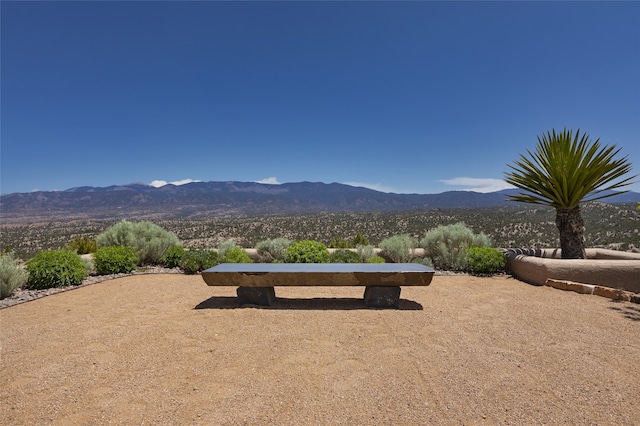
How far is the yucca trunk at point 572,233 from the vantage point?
867 centimetres

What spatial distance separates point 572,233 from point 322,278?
709 cm

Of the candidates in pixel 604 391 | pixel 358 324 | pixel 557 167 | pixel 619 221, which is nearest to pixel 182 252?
pixel 358 324

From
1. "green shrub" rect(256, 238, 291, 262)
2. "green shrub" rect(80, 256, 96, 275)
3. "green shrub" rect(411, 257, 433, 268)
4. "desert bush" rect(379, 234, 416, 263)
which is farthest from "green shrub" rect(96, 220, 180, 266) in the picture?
"green shrub" rect(411, 257, 433, 268)

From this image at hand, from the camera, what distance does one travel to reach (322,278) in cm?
580

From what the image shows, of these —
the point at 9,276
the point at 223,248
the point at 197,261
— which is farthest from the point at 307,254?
the point at 9,276

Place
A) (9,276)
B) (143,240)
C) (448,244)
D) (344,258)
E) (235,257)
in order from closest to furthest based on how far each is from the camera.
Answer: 1. (9,276)
2. (344,258)
3. (235,257)
4. (448,244)
5. (143,240)

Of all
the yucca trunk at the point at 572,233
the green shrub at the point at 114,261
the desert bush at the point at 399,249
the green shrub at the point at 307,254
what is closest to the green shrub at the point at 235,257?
the green shrub at the point at 307,254

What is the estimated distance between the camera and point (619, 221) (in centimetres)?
2711

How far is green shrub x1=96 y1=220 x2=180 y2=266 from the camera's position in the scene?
1128 centimetres

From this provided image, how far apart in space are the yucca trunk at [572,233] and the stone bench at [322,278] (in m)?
5.30

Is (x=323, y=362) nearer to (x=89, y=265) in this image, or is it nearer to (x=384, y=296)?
(x=384, y=296)

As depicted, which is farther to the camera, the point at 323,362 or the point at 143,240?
the point at 143,240

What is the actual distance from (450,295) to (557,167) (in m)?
4.83

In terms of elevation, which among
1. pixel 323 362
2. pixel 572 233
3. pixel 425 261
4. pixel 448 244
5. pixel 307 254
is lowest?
pixel 323 362
